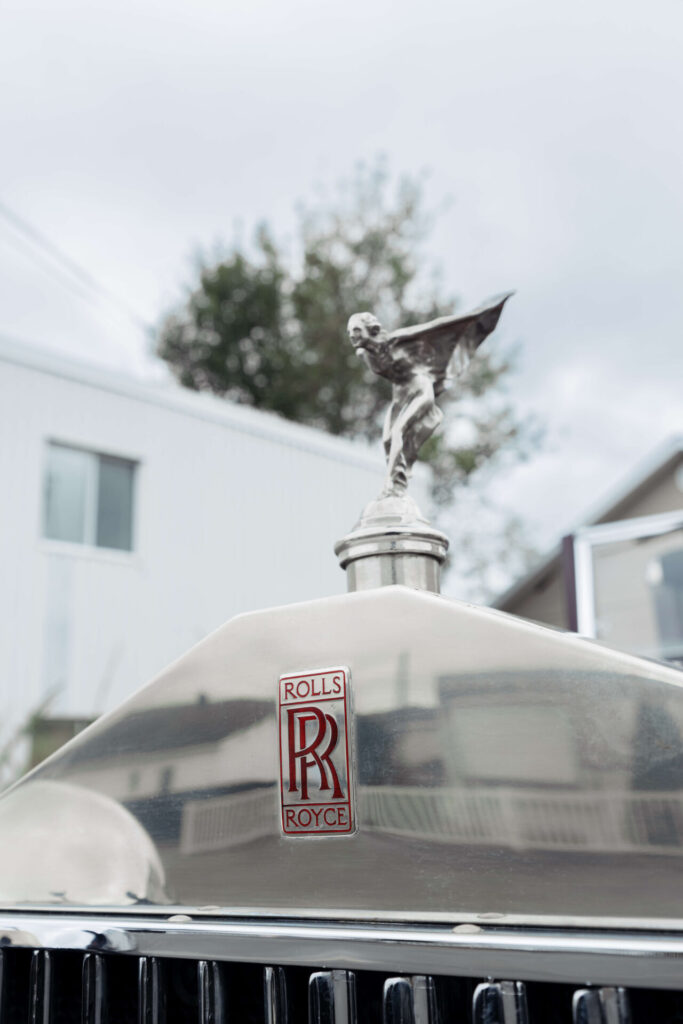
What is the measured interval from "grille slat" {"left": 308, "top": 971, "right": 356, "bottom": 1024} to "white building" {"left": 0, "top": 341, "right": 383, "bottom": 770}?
8324 millimetres

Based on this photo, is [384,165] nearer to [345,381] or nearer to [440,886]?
[345,381]

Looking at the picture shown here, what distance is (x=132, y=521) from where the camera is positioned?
11164 mm

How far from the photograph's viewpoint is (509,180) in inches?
728

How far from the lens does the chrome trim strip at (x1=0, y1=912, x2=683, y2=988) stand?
2.47 ft

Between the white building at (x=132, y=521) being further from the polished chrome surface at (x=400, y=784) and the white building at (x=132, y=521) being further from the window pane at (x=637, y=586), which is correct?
the polished chrome surface at (x=400, y=784)

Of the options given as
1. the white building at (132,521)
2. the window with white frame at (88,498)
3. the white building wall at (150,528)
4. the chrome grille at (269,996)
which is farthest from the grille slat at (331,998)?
the window with white frame at (88,498)

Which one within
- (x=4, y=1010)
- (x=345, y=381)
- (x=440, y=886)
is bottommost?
(x=4, y=1010)

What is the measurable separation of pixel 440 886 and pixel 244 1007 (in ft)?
0.79

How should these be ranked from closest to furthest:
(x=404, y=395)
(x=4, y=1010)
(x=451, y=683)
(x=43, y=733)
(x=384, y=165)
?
1. (x=451, y=683)
2. (x=4, y=1010)
3. (x=404, y=395)
4. (x=43, y=733)
5. (x=384, y=165)

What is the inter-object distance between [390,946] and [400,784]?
13 cm

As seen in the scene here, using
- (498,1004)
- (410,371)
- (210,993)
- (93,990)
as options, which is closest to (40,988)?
(93,990)

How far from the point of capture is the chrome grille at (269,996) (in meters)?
0.77

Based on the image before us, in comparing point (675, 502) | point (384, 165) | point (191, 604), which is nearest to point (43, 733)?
point (191, 604)

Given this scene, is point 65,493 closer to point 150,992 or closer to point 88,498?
point 88,498
